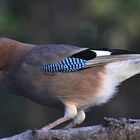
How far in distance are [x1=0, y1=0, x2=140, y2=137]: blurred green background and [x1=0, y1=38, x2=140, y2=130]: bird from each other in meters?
1.77

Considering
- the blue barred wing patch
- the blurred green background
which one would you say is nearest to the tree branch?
the blue barred wing patch

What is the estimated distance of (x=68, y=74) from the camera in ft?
20.6

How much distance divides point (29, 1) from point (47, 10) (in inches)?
10.6

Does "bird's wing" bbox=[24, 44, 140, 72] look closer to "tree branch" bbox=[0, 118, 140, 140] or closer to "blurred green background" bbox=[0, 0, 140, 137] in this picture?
"tree branch" bbox=[0, 118, 140, 140]

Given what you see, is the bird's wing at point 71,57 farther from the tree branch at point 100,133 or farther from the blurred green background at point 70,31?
the blurred green background at point 70,31

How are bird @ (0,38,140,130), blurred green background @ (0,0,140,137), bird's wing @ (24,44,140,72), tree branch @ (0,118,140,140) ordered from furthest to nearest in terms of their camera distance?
1. blurred green background @ (0,0,140,137)
2. bird's wing @ (24,44,140,72)
3. bird @ (0,38,140,130)
4. tree branch @ (0,118,140,140)

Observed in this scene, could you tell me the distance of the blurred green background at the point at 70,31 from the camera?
8.16m

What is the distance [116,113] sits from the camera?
376 inches

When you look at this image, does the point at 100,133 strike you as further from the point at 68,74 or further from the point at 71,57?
the point at 71,57

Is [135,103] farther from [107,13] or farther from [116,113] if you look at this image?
[107,13]

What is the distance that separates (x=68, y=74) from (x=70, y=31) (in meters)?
2.94

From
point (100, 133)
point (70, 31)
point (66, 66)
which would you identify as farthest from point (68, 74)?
point (70, 31)

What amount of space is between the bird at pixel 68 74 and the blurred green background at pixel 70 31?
5.82 ft

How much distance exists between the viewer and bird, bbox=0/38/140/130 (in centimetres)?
615
